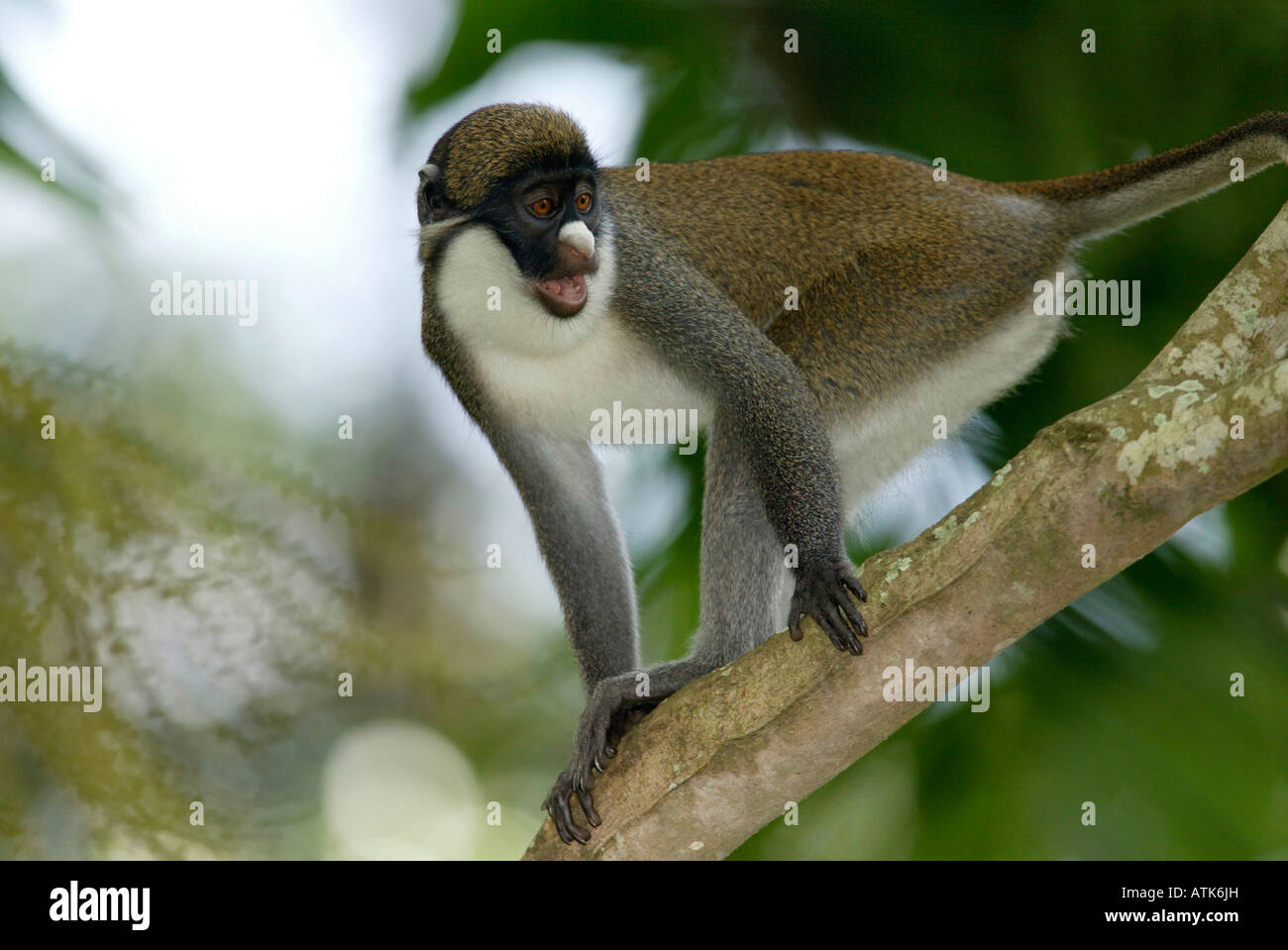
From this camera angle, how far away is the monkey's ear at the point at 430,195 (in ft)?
17.5

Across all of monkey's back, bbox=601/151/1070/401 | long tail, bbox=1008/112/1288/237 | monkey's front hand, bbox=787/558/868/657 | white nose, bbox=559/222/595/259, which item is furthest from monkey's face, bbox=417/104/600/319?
long tail, bbox=1008/112/1288/237

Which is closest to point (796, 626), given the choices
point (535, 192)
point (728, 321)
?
point (728, 321)

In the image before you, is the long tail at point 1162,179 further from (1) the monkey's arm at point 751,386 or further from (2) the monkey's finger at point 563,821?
(2) the monkey's finger at point 563,821

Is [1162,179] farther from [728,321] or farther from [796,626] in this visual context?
[796,626]

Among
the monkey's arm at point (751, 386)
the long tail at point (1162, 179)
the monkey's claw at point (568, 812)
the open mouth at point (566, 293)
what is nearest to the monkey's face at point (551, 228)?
the open mouth at point (566, 293)

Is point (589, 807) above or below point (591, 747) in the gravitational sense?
below

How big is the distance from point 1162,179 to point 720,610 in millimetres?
2688

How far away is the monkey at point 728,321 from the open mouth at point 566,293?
1cm

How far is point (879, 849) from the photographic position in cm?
706

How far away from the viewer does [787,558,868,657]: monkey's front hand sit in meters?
4.04

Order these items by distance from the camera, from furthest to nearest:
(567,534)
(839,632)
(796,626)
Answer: (567,534) < (796,626) < (839,632)

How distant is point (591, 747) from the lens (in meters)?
4.74

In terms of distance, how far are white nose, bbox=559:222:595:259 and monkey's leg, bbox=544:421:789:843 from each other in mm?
949

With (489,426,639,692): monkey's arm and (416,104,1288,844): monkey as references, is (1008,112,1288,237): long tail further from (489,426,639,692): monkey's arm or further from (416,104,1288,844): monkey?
(489,426,639,692): monkey's arm
